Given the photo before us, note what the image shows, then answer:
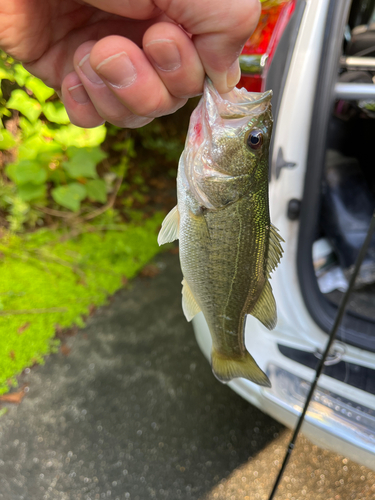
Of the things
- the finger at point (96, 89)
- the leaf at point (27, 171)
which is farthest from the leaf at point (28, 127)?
the finger at point (96, 89)

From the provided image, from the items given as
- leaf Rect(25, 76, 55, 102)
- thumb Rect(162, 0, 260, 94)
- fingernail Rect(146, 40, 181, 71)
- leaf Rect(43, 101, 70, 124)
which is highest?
thumb Rect(162, 0, 260, 94)

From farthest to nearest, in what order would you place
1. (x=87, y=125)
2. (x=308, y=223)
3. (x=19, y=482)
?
(x=19, y=482)
(x=308, y=223)
(x=87, y=125)

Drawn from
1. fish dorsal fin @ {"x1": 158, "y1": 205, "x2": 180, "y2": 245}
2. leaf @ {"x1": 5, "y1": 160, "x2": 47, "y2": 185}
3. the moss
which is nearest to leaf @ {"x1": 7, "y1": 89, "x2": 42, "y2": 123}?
leaf @ {"x1": 5, "y1": 160, "x2": 47, "y2": 185}

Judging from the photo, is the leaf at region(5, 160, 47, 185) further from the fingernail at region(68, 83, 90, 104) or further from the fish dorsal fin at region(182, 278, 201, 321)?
the fish dorsal fin at region(182, 278, 201, 321)

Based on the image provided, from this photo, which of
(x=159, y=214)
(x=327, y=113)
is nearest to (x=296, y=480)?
(x=327, y=113)

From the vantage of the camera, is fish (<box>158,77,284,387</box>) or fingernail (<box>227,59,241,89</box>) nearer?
fingernail (<box>227,59,241,89</box>)

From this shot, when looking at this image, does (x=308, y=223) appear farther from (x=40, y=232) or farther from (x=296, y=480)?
(x=40, y=232)
